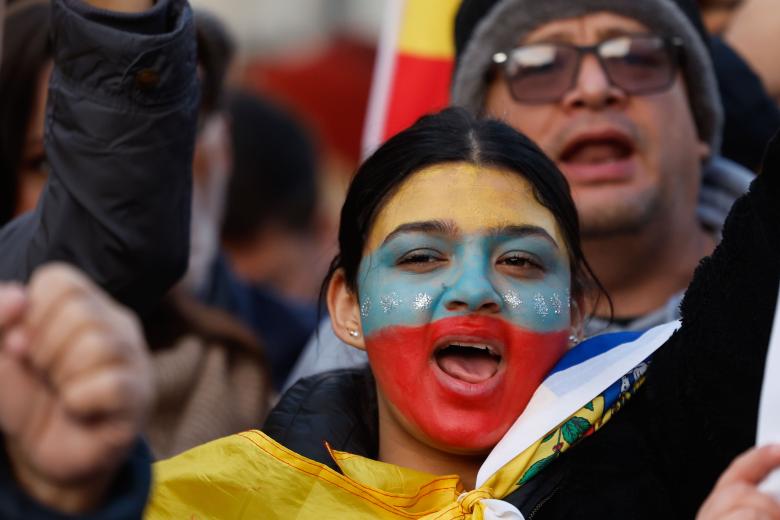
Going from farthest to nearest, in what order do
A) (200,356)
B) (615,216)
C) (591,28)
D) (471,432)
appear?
(200,356) < (591,28) < (615,216) < (471,432)

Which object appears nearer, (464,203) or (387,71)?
(464,203)

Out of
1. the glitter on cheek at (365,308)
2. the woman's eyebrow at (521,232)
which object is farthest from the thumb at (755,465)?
the glitter on cheek at (365,308)

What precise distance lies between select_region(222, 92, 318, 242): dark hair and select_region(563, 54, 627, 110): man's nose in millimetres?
2580

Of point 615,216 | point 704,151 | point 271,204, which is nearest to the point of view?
point 615,216

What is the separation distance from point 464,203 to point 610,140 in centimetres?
99

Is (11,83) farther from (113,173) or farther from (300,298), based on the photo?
(300,298)

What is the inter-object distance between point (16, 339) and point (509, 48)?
2213 mm

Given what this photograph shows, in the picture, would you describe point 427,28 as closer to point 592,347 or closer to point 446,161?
point 446,161

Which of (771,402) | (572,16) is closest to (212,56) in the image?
(572,16)

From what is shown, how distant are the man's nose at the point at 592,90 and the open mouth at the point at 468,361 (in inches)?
43.7

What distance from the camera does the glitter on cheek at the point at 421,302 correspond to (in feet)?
8.91

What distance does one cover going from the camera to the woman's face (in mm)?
2674

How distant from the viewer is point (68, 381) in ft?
5.96

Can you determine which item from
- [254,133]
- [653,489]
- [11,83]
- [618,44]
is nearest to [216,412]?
[11,83]
